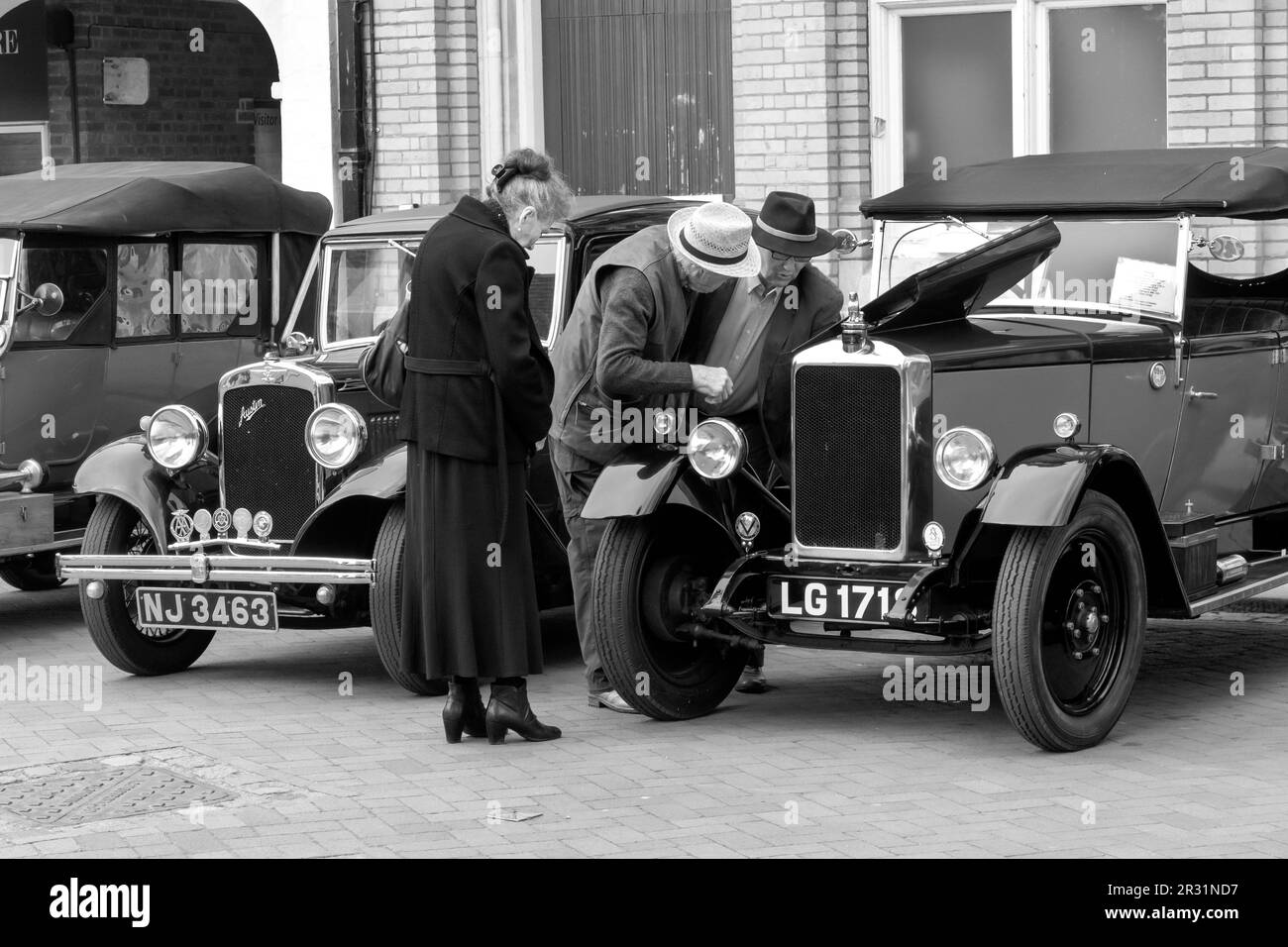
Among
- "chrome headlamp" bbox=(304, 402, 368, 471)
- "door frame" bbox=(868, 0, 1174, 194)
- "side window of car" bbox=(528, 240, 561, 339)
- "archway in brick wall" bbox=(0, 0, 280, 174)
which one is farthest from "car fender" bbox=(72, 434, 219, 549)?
"archway in brick wall" bbox=(0, 0, 280, 174)

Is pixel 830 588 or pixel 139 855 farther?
pixel 830 588

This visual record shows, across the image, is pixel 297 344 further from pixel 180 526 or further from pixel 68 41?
pixel 68 41

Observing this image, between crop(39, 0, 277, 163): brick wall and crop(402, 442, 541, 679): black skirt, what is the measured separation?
12.5 metres

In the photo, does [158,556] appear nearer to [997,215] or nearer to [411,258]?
[411,258]

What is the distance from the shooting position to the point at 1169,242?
7555 millimetres

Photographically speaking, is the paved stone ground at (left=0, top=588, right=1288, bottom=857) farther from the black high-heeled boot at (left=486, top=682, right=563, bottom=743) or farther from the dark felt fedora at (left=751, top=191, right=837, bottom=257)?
the dark felt fedora at (left=751, top=191, right=837, bottom=257)

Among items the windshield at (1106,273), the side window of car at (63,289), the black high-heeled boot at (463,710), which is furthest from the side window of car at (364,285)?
the windshield at (1106,273)

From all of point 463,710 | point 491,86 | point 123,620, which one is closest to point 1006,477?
point 463,710

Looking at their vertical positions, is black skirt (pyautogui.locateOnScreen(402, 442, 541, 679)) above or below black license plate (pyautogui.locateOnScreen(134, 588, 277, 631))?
above

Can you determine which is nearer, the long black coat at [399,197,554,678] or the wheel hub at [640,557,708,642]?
the long black coat at [399,197,554,678]

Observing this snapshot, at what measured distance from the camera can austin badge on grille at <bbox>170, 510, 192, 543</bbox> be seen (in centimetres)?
815
